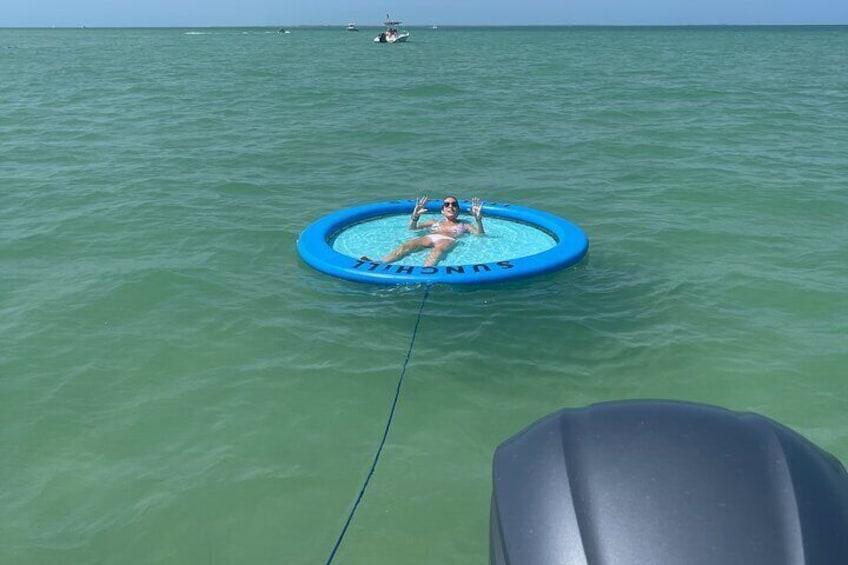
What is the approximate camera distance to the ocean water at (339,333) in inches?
175

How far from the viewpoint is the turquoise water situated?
825 centimetres

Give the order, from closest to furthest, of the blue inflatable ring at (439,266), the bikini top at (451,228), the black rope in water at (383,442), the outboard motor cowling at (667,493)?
the outboard motor cowling at (667,493) < the black rope in water at (383,442) < the blue inflatable ring at (439,266) < the bikini top at (451,228)

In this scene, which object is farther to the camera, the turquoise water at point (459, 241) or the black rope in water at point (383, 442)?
the turquoise water at point (459, 241)

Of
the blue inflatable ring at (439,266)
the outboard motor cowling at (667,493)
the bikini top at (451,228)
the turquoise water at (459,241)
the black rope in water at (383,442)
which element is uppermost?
the outboard motor cowling at (667,493)

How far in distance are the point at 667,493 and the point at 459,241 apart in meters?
6.60

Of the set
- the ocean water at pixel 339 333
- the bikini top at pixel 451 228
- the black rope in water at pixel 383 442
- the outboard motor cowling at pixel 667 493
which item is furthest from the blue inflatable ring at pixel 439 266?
the outboard motor cowling at pixel 667 493

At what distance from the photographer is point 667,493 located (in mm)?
2158

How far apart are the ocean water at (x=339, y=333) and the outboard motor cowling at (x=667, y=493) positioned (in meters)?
1.87

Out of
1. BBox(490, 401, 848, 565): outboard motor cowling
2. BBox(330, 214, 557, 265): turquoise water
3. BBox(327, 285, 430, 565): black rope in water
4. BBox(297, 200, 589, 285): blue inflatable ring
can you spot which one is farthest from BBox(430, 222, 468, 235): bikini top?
BBox(490, 401, 848, 565): outboard motor cowling

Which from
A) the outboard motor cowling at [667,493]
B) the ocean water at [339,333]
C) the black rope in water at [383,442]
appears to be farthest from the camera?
the ocean water at [339,333]

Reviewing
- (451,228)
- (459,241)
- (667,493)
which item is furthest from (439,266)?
(667,493)

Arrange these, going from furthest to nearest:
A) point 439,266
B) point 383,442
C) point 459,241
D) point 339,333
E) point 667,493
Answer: point 459,241, point 439,266, point 339,333, point 383,442, point 667,493

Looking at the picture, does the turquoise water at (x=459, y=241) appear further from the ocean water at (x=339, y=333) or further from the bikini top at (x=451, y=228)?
the ocean water at (x=339, y=333)

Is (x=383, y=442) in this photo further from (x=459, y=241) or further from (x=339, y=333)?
(x=459, y=241)
